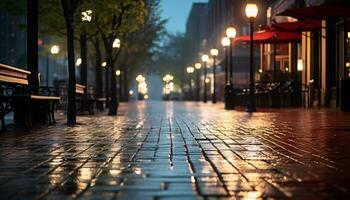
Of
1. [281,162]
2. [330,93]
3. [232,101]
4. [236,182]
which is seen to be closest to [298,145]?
[281,162]

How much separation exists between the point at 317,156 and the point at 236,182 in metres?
2.67

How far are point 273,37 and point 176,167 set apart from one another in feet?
92.3

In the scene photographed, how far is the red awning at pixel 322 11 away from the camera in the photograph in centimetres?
2528

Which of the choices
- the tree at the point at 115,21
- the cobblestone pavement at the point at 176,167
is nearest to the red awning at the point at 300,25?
the tree at the point at 115,21

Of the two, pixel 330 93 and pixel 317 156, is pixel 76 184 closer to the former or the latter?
pixel 317 156

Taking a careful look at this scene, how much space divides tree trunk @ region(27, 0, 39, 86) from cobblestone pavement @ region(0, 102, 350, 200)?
204 inches

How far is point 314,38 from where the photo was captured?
109 ft

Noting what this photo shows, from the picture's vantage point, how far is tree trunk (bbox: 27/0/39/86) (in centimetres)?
1700

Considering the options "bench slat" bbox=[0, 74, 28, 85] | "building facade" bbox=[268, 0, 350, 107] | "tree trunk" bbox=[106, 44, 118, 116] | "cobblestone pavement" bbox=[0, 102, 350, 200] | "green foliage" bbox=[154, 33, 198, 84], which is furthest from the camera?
"green foliage" bbox=[154, 33, 198, 84]

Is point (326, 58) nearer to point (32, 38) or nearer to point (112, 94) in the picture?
point (112, 94)

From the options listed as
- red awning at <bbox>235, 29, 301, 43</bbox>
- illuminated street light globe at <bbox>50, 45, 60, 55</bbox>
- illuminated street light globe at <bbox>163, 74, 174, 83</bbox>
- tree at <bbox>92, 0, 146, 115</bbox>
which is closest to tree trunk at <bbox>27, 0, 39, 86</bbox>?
tree at <bbox>92, 0, 146, 115</bbox>

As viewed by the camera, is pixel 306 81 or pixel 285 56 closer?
pixel 306 81

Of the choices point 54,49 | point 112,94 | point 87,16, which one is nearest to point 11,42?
point 54,49

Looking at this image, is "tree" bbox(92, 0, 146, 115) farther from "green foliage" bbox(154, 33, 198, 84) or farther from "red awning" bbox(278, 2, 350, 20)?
"green foliage" bbox(154, 33, 198, 84)
